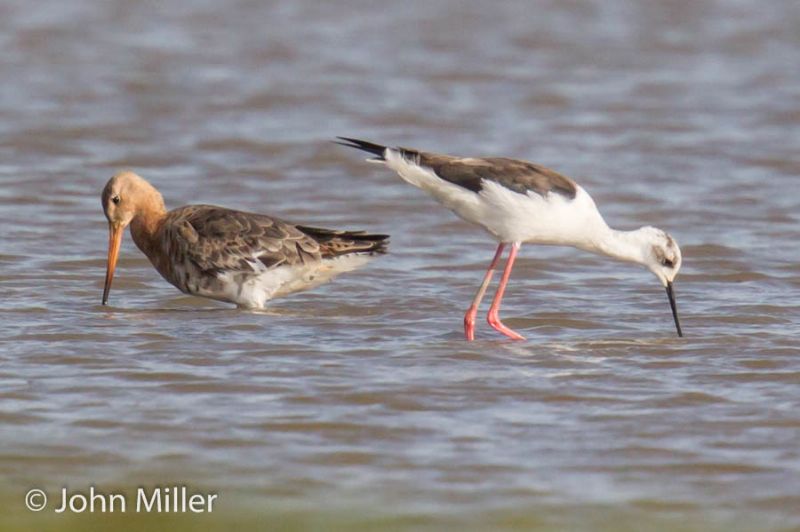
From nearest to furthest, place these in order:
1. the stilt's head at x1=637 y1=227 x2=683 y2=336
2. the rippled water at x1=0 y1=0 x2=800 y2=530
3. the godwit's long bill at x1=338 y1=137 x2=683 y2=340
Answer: the rippled water at x1=0 y1=0 x2=800 y2=530
the godwit's long bill at x1=338 y1=137 x2=683 y2=340
the stilt's head at x1=637 y1=227 x2=683 y2=336

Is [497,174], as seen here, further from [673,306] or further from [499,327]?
[673,306]

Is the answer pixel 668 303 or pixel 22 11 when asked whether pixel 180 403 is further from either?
pixel 22 11

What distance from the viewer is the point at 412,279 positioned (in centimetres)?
1121

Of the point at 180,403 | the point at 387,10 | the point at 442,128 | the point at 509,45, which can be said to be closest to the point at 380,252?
the point at 180,403

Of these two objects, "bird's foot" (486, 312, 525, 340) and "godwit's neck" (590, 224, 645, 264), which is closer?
"bird's foot" (486, 312, 525, 340)

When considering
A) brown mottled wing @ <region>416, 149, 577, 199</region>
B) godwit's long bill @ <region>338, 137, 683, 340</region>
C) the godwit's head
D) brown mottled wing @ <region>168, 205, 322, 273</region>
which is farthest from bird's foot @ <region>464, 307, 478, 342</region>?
the godwit's head

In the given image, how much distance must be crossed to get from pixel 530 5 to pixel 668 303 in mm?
11429

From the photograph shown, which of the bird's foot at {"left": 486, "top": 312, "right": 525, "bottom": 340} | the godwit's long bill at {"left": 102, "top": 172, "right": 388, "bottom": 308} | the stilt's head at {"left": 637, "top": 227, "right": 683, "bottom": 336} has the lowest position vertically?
the bird's foot at {"left": 486, "top": 312, "right": 525, "bottom": 340}

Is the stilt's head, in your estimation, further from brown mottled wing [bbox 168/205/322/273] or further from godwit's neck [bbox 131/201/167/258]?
godwit's neck [bbox 131/201/167/258]

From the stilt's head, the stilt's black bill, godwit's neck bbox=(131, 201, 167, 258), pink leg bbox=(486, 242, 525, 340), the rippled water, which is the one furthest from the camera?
godwit's neck bbox=(131, 201, 167, 258)

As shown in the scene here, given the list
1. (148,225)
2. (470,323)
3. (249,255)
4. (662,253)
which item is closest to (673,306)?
(662,253)

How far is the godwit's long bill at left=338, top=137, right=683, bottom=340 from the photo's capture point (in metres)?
9.48

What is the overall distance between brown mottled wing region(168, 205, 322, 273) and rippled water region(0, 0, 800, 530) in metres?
0.35

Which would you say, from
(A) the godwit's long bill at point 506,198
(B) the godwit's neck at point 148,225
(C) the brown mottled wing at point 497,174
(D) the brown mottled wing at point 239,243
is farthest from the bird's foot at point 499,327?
(B) the godwit's neck at point 148,225
